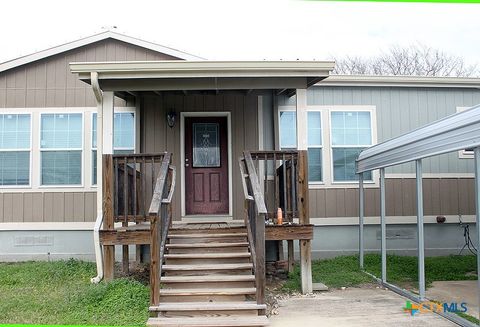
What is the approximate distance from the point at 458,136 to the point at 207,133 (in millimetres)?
4835

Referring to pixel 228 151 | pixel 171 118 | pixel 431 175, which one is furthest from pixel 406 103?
pixel 171 118

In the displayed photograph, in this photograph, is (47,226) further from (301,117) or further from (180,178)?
(301,117)

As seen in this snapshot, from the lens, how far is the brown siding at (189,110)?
8.66 meters

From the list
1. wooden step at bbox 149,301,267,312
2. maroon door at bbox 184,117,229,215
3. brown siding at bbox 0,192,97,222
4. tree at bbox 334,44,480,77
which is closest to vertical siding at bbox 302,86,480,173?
maroon door at bbox 184,117,229,215

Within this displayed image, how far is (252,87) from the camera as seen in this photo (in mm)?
6848

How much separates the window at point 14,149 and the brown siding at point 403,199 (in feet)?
18.4

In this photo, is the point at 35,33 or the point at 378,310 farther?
the point at 35,33

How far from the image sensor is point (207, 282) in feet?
18.9

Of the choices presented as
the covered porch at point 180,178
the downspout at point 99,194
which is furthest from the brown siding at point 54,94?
the downspout at point 99,194

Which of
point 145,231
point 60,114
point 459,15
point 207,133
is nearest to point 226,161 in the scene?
point 207,133

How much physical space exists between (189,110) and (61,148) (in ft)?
8.56

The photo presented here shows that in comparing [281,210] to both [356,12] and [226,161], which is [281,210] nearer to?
[226,161]

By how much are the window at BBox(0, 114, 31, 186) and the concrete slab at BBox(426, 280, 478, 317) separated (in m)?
7.43

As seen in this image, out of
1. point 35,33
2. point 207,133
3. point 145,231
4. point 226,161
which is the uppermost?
point 35,33
